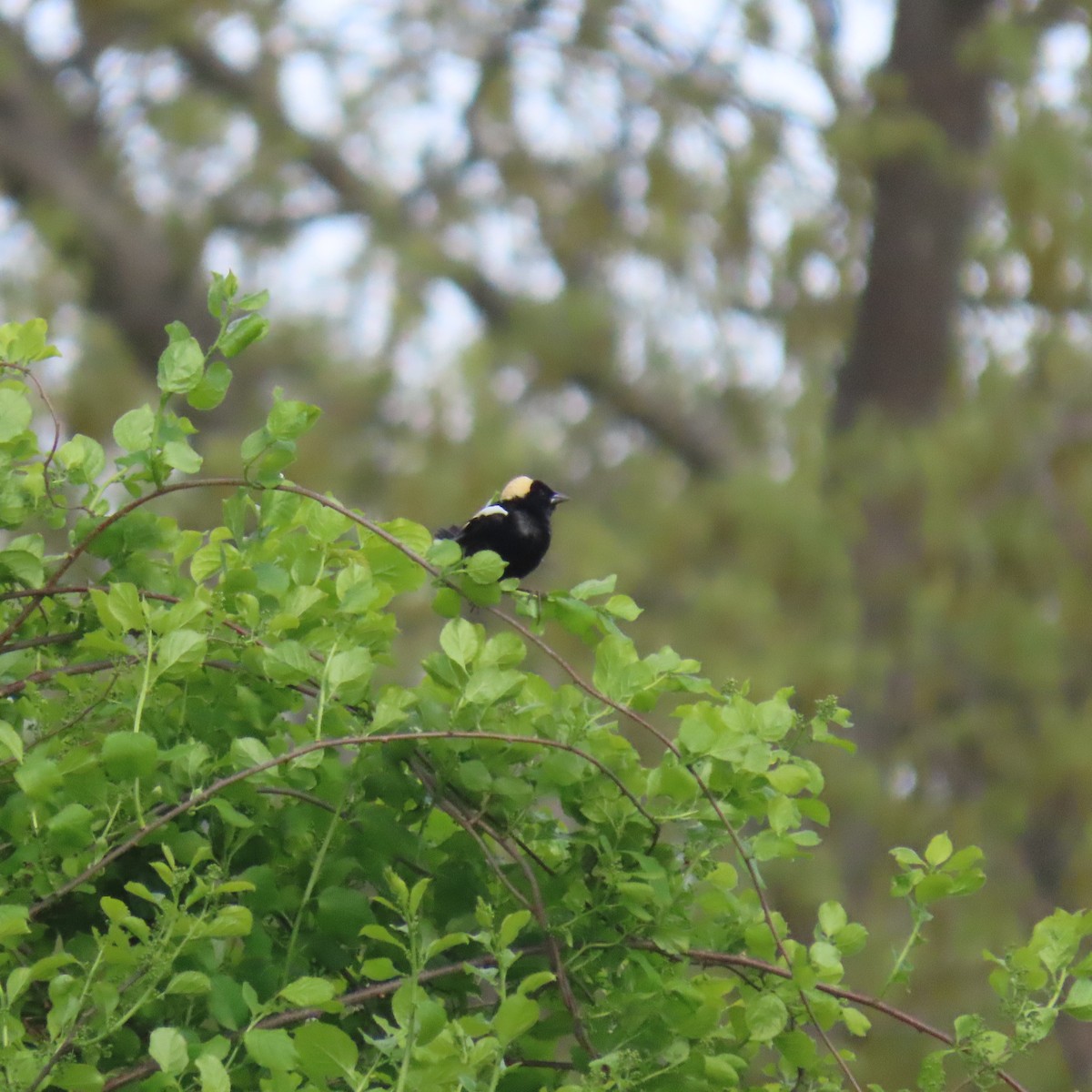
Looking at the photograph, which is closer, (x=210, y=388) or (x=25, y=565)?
(x=210, y=388)

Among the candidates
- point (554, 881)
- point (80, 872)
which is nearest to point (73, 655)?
point (80, 872)

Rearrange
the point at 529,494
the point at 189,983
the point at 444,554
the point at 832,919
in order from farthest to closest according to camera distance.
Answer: the point at 529,494
the point at 832,919
the point at 444,554
the point at 189,983

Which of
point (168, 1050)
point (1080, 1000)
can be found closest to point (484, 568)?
point (168, 1050)

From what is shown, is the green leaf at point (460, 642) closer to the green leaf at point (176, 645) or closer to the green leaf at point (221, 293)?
the green leaf at point (176, 645)

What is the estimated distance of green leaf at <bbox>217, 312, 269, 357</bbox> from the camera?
70.9 inches

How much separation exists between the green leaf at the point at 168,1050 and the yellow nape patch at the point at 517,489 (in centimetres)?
282

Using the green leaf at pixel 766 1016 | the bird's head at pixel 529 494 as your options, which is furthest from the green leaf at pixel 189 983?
the bird's head at pixel 529 494

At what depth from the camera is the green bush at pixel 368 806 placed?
5.80 feet

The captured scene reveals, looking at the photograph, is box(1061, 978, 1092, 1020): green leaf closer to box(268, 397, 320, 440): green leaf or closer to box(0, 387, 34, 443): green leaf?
box(268, 397, 320, 440): green leaf

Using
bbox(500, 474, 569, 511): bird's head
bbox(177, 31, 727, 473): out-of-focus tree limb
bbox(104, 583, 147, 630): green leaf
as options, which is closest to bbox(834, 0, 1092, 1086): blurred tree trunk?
bbox(177, 31, 727, 473): out-of-focus tree limb

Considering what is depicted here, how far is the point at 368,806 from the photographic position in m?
1.90

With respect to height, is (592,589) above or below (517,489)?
above

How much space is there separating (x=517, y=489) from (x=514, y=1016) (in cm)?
287

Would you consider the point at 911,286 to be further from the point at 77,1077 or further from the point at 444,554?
the point at 77,1077
